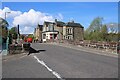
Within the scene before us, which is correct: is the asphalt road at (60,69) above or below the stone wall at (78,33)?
A: below

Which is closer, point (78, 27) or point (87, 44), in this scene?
point (87, 44)

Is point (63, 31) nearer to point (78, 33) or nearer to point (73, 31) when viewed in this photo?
point (73, 31)

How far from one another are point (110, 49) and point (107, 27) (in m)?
67.4

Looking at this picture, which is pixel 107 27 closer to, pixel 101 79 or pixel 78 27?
pixel 78 27

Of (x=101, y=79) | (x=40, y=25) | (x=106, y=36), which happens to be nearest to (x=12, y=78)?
(x=101, y=79)

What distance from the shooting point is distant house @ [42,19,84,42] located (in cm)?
12519

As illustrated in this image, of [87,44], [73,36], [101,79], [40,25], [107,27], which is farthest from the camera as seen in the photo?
[40,25]

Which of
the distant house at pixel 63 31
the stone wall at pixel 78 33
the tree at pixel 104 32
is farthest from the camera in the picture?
the stone wall at pixel 78 33

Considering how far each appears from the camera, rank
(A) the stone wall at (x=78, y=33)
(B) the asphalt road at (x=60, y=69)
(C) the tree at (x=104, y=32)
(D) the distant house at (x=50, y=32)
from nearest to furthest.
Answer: (B) the asphalt road at (x=60, y=69) < (C) the tree at (x=104, y=32) < (D) the distant house at (x=50, y=32) < (A) the stone wall at (x=78, y=33)

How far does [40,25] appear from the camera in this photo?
153375 mm

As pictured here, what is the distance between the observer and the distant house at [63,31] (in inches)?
4929

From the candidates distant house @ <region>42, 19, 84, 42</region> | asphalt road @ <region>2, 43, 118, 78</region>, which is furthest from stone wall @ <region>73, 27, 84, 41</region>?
asphalt road @ <region>2, 43, 118, 78</region>

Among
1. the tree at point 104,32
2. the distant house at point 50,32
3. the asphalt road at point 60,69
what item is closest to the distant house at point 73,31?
the distant house at point 50,32

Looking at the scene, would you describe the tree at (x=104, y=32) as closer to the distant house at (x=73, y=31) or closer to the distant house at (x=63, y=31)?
the distant house at (x=73, y=31)
